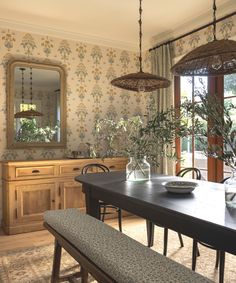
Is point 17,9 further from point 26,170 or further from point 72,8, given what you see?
point 26,170

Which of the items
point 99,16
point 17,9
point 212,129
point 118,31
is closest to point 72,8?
point 99,16

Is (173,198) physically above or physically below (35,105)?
below

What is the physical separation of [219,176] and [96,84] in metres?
2.31

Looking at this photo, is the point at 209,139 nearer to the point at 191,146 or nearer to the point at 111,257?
the point at 191,146

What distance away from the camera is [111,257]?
5.03 feet

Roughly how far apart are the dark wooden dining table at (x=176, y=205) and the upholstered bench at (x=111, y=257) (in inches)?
7.1

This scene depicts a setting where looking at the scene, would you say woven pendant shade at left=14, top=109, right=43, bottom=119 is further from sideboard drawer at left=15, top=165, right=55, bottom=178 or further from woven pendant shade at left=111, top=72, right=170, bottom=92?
woven pendant shade at left=111, top=72, right=170, bottom=92

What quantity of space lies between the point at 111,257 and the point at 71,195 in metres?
2.59

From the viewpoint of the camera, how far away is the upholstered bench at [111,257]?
53.3 inches

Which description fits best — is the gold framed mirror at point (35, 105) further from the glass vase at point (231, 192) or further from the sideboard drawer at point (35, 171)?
the glass vase at point (231, 192)

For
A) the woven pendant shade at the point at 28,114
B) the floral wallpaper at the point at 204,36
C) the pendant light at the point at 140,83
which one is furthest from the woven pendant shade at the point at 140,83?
the woven pendant shade at the point at 28,114

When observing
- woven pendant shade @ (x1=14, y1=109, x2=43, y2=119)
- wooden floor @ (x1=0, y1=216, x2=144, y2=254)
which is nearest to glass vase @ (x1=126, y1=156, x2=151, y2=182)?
wooden floor @ (x1=0, y1=216, x2=144, y2=254)

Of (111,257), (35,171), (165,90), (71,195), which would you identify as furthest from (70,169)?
(111,257)

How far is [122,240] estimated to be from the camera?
1767 mm
